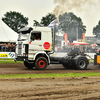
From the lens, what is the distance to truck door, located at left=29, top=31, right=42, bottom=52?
14060mm

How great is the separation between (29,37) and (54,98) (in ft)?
27.4

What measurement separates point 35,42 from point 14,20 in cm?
5895

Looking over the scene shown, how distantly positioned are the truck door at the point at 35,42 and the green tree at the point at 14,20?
54012 millimetres

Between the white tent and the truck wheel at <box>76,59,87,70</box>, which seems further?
the white tent

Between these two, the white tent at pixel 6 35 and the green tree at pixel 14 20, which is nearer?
the white tent at pixel 6 35

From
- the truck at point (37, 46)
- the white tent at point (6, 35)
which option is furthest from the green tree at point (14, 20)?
the truck at point (37, 46)

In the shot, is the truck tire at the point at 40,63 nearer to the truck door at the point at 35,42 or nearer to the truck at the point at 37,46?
the truck at the point at 37,46

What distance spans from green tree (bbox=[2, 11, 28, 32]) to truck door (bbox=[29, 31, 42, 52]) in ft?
177

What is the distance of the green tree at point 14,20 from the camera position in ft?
222

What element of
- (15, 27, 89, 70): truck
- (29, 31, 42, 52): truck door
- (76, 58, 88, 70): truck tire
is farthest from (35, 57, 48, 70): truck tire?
(76, 58, 88, 70): truck tire

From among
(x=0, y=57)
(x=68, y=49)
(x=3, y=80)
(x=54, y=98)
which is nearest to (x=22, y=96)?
(x=54, y=98)

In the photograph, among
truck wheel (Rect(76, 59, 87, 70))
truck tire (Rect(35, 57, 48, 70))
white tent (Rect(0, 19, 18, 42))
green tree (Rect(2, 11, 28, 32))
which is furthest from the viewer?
green tree (Rect(2, 11, 28, 32))

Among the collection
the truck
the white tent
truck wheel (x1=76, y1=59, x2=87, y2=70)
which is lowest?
A: truck wheel (x1=76, y1=59, x2=87, y2=70)

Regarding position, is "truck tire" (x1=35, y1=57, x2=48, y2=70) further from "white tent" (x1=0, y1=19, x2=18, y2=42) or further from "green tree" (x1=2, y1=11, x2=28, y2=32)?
"green tree" (x1=2, y1=11, x2=28, y2=32)
